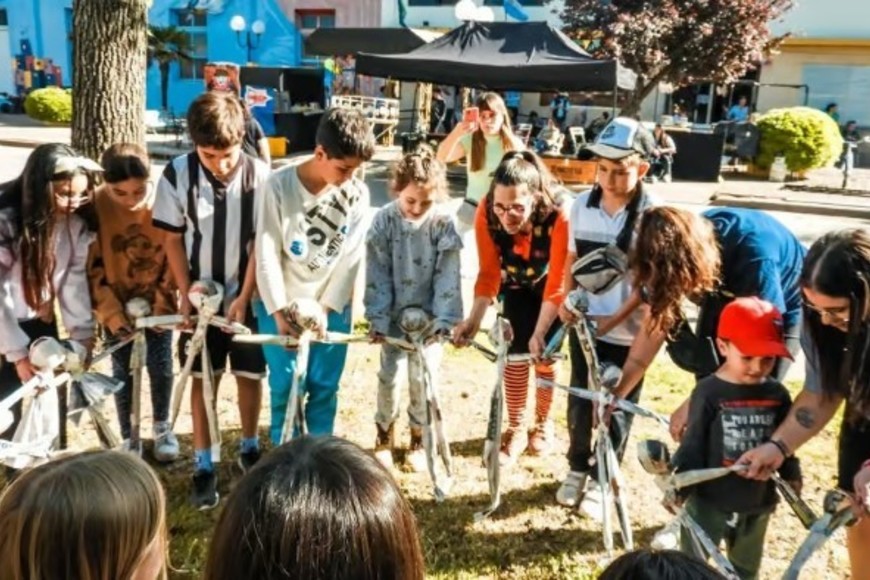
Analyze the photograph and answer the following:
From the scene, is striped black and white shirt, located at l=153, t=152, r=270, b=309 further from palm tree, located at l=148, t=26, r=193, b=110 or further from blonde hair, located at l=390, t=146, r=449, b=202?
palm tree, located at l=148, t=26, r=193, b=110

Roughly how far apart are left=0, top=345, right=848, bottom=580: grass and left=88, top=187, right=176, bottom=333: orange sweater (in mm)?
864

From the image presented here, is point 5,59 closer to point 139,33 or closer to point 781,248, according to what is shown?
point 139,33

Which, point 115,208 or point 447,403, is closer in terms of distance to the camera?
point 115,208

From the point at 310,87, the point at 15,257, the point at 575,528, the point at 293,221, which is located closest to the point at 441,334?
the point at 293,221

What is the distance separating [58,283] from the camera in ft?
9.74

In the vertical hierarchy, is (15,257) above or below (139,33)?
below

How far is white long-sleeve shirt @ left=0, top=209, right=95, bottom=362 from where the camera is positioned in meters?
2.76

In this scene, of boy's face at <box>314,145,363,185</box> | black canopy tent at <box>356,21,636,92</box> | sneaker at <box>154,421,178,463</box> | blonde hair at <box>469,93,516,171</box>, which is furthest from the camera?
black canopy tent at <box>356,21,636,92</box>

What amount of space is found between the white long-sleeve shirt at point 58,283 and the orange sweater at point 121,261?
0.22ft

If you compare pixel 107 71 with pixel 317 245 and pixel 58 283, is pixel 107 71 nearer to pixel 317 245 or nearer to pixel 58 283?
pixel 58 283

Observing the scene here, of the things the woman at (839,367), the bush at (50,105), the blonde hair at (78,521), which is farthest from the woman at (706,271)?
the bush at (50,105)

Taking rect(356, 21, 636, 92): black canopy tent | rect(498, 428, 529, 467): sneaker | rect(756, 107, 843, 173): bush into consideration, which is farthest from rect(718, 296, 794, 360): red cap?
rect(756, 107, 843, 173): bush

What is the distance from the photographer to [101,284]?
3182 millimetres

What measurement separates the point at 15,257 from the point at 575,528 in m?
2.43
